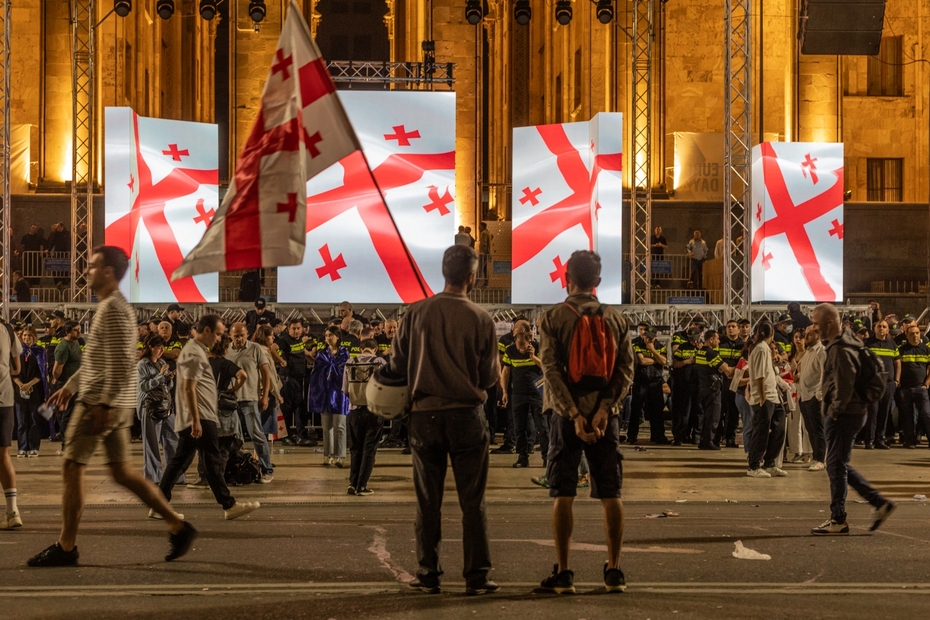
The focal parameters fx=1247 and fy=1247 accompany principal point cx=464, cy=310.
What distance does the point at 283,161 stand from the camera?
701cm

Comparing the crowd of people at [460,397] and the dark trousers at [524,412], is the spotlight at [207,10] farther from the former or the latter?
the dark trousers at [524,412]

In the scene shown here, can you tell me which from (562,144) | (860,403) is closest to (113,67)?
(562,144)

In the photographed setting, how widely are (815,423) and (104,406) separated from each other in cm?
869

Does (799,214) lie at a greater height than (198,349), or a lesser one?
greater

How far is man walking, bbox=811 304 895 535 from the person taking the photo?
916 centimetres

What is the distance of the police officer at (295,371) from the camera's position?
1750 cm

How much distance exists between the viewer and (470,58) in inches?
1436

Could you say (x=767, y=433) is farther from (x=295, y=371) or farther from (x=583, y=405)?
(x=583, y=405)

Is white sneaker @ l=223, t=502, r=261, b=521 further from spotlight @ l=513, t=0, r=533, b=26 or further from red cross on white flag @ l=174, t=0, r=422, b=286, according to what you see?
spotlight @ l=513, t=0, r=533, b=26

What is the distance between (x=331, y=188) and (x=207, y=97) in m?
20.7

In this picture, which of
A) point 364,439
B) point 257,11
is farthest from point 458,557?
point 257,11

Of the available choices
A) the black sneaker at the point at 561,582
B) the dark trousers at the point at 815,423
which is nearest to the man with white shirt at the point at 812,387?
the dark trousers at the point at 815,423

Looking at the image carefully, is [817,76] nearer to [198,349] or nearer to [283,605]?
[198,349]

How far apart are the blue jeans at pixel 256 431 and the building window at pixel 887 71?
2534 centimetres
